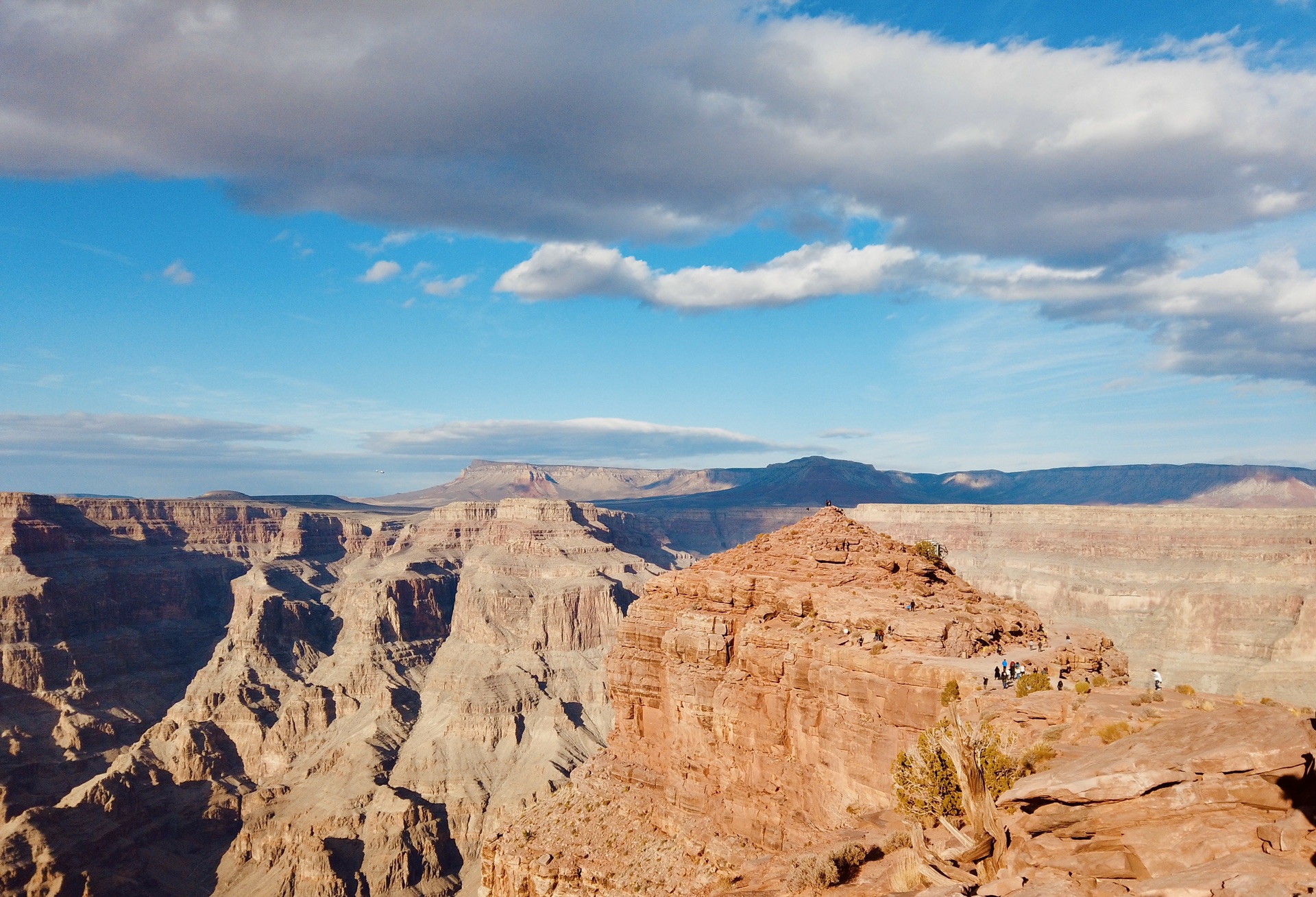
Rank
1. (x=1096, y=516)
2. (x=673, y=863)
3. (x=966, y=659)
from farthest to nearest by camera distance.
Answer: (x=1096, y=516) → (x=673, y=863) → (x=966, y=659)

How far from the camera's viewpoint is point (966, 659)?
29.4 metres

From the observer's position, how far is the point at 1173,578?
14788cm

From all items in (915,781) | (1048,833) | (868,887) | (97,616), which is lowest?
(97,616)

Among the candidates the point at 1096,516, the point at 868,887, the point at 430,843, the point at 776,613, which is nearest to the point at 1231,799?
the point at 868,887

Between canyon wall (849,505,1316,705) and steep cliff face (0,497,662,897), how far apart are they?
7706 cm

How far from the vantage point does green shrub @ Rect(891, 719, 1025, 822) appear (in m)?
19.9

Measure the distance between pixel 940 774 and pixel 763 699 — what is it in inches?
524

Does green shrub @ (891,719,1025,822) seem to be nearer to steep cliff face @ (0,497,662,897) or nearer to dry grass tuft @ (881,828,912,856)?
dry grass tuft @ (881,828,912,856)

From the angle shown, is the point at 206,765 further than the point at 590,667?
No

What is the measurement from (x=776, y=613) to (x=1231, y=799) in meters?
23.6

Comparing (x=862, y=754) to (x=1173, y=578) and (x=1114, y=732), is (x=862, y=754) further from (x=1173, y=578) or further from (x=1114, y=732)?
(x=1173, y=578)

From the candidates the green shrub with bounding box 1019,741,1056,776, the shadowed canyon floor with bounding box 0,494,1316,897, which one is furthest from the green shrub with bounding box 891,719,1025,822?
the shadowed canyon floor with bounding box 0,494,1316,897

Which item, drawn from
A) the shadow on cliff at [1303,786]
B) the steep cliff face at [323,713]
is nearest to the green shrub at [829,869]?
the shadow on cliff at [1303,786]

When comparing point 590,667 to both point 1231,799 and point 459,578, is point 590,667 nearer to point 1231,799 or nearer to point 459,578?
point 459,578
